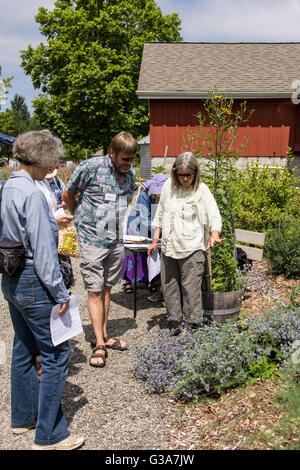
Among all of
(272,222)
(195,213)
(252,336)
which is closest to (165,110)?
(272,222)

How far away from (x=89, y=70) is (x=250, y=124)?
39.0ft

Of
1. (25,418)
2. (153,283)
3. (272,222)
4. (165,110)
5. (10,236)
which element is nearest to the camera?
(10,236)

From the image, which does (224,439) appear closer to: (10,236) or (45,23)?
(10,236)

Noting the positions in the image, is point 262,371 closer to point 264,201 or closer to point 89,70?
point 264,201

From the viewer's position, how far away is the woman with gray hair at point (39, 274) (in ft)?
7.84

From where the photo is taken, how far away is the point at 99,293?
4.00 metres

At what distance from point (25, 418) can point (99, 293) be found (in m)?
1.34

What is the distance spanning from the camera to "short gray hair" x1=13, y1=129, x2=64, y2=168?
8.01ft

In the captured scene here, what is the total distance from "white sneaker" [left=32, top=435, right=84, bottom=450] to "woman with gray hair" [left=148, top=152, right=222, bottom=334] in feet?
5.18

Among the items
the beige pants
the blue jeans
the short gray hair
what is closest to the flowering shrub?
the beige pants

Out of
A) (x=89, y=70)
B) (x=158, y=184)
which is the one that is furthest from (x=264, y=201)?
(x=89, y=70)

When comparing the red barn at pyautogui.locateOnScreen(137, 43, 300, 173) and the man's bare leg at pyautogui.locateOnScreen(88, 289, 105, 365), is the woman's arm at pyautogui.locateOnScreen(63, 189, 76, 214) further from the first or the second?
the red barn at pyautogui.locateOnScreen(137, 43, 300, 173)

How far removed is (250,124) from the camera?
52.5ft

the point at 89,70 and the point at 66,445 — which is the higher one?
the point at 89,70
